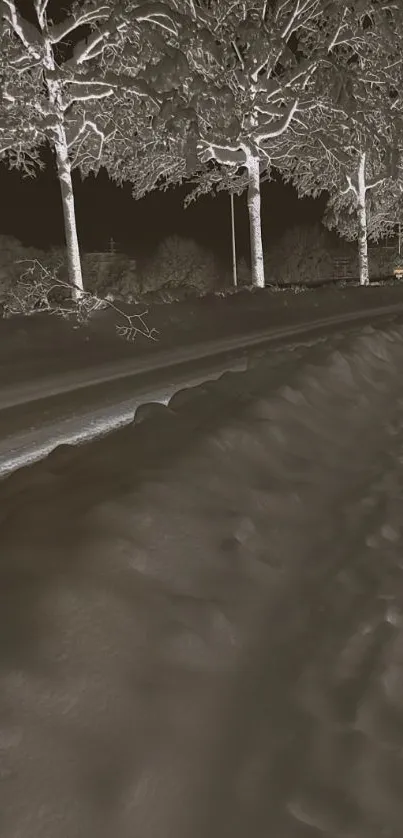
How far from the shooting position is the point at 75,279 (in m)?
16.9

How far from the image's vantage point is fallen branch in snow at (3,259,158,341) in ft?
43.8

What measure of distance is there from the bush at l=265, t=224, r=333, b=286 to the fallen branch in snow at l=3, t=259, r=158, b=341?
5363cm

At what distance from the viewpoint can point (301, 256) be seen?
68000mm

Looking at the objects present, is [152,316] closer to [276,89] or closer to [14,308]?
[14,308]

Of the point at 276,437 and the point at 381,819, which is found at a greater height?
the point at 276,437

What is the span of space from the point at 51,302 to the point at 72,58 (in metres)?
5.72

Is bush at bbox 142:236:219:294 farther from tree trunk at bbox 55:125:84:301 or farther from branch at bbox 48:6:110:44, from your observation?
branch at bbox 48:6:110:44

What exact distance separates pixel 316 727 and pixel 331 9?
20541 mm

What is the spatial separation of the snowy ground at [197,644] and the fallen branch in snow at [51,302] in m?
8.25

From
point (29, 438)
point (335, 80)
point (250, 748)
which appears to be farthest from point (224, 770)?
A: point (335, 80)

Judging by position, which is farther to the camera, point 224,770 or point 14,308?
point 14,308

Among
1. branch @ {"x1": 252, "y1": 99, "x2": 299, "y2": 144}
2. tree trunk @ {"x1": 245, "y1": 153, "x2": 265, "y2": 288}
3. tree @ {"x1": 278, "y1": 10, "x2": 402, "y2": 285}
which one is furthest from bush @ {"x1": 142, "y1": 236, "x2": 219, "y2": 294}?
branch @ {"x1": 252, "y1": 99, "x2": 299, "y2": 144}

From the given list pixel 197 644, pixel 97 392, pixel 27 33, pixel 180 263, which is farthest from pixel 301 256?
pixel 197 644

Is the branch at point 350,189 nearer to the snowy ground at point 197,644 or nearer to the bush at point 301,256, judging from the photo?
the snowy ground at point 197,644
